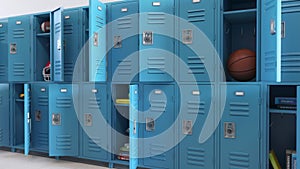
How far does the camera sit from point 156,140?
325 cm

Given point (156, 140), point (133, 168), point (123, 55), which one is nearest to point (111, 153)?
point (133, 168)

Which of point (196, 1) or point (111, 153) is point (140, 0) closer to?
point (196, 1)

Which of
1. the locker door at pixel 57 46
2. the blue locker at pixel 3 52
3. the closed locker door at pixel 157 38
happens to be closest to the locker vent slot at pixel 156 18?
the closed locker door at pixel 157 38

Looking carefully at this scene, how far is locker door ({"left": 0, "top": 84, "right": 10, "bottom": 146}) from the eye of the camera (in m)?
4.25

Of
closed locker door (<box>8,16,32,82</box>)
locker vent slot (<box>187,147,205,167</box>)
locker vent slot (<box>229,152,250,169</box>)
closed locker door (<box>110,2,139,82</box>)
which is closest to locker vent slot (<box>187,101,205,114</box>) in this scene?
locker vent slot (<box>187,147,205,167</box>)

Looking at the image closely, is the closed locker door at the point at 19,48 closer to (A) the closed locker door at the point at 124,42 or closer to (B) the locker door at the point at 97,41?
(B) the locker door at the point at 97,41

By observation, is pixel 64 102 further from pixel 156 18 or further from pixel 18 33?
pixel 156 18

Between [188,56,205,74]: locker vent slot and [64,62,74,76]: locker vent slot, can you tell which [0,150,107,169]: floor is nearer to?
[64,62,74,76]: locker vent slot

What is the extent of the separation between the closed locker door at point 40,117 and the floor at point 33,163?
0.17 metres

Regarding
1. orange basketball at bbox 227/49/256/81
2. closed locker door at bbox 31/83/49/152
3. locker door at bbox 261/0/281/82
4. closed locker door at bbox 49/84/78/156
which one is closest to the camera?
locker door at bbox 261/0/281/82

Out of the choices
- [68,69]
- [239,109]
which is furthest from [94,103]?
[239,109]

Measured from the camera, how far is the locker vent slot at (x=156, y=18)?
319 cm

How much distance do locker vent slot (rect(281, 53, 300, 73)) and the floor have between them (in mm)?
2555

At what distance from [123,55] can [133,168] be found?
1.41 m
